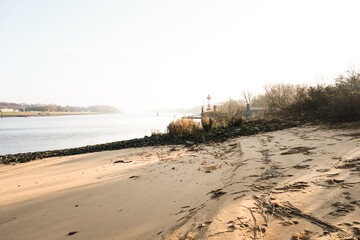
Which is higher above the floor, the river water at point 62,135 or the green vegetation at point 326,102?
the green vegetation at point 326,102

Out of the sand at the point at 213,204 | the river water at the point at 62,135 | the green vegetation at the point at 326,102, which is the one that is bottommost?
the river water at the point at 62,135

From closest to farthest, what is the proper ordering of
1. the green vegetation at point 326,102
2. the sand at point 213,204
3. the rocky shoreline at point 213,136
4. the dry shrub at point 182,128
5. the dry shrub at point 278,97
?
1. the sand at point 213,204
2. the green vegetation at point 326,102
3. the rocky shoreline at point 213,136
4. the dry shrub at point 182,128
5. the dry shrub at point 278,97

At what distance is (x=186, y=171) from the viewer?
422 centimetres

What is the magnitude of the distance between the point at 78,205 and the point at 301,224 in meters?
2.90

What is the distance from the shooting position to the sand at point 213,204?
62.1 inches

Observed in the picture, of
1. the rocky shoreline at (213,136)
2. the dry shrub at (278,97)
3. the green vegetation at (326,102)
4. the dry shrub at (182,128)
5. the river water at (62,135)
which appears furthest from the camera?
the river water at (62,135)

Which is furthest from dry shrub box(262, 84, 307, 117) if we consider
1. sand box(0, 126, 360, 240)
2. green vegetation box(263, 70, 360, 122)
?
sand box(0, 126, 360, 240)

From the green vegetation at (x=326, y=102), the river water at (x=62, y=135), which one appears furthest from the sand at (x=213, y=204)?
the river water at (x=62, y=135)

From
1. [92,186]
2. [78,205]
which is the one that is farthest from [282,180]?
[92,186]

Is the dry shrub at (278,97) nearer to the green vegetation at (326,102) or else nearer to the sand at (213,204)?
the green vegetation at (326,102)

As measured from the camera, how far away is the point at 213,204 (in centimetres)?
Answer: 218

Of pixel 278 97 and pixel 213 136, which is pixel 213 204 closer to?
pixel 213 136

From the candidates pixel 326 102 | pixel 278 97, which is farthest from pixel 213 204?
pixel 278 97

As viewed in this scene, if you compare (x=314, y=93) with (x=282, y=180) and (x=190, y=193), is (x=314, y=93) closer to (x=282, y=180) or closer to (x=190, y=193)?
(x=282, y=180)
